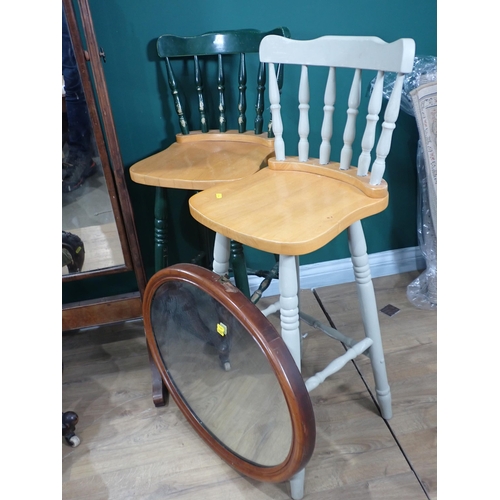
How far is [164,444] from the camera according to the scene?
4.03ft

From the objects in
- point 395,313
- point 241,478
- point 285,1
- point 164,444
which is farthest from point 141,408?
point 285,1

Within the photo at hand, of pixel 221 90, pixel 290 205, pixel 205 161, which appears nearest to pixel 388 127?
pixel 290 205

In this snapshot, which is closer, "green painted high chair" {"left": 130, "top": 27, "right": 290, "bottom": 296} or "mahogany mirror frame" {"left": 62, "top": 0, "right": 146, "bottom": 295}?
"mahogany mirror frame" {"left": 62, "top": 0, "right": 146, "bottom": 295}

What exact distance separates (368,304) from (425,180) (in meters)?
0.73

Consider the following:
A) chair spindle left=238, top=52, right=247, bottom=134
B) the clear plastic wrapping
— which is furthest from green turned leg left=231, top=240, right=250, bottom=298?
the clear plastic wrapping

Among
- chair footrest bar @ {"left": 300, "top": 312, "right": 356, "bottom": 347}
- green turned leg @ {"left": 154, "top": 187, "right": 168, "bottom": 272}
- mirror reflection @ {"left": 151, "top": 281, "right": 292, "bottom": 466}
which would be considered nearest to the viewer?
mirror reflection @ {"left": 151, "top": 281, "right": 292, "bottom": 466}

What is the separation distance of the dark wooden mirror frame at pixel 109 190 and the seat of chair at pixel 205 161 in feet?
0.21

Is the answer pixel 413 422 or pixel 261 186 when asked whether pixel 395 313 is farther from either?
pixel 261 186

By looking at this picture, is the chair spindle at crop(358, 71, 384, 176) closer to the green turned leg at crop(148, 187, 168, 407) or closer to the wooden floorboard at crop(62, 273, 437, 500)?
the green turned leg at crop(148, 187, 168, 407)

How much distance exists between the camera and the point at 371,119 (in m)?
0.88

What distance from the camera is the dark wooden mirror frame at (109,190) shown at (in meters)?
0.97

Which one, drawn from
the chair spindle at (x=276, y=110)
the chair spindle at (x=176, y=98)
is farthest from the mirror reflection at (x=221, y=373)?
the chair spindle at (x=176, y=98)

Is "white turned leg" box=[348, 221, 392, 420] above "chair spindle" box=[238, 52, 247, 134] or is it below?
below

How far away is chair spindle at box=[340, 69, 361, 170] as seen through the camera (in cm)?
90
